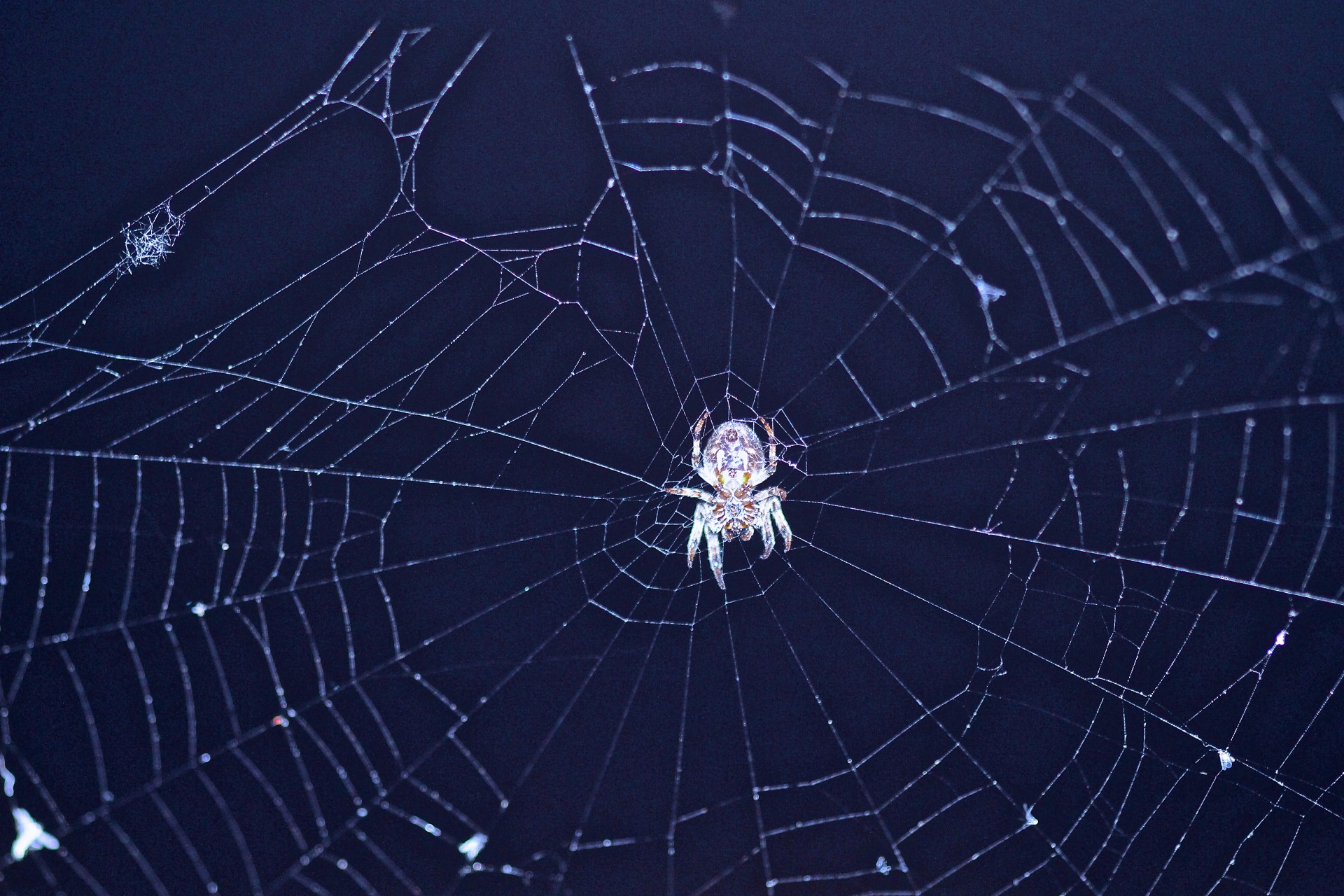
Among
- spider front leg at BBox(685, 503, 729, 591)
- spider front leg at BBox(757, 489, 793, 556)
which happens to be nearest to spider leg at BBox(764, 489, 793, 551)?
spider front leg at BBox(757, 489, 793, 556)

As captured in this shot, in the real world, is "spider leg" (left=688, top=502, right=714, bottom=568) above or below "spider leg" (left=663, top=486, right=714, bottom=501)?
below

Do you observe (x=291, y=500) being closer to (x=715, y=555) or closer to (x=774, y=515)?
(x=715, y=555)

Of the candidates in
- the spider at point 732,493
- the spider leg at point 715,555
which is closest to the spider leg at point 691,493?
the spider at point 732,493

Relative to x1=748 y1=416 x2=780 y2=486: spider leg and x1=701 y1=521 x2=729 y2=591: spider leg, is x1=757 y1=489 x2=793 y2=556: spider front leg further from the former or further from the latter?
x1=701 y1=521 x2=729 y2=591: spider leg

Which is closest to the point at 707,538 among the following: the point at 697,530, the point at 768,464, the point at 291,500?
the point at 697,530

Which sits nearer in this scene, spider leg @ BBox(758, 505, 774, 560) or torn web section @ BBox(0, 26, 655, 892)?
torn web section @ BBox(0, 26, 655, 892)

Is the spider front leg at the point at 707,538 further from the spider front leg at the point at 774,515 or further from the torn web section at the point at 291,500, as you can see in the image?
the torn web section at the point at 291,500

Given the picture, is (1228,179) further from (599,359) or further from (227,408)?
(227,408)

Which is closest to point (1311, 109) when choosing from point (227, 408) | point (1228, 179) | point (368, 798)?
point (1228, 179)
